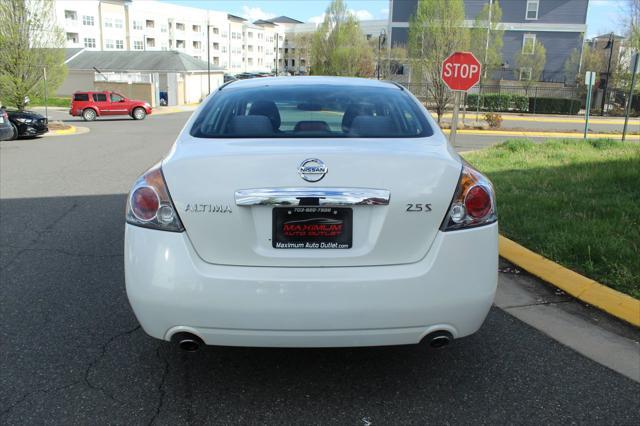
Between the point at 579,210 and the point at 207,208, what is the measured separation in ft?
16.1

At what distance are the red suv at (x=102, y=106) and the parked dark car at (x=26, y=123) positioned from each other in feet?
38.6

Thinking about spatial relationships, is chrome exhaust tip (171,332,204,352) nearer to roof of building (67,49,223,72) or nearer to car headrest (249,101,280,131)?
car headrest (249,101,280,131)

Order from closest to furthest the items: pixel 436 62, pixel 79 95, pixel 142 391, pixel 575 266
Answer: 1. pixel 142 391
2. pixel 575 266
3. pixel 436 62
4. pixel 79 95

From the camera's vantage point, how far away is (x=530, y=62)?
48.4 m

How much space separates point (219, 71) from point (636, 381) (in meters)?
57.7

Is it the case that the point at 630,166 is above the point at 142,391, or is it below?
above

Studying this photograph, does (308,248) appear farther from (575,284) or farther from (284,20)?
(284,20)

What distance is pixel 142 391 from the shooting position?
2.99m

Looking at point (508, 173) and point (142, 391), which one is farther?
point (508, 173)

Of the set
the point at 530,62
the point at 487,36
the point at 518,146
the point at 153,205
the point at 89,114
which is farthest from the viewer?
the point at 530,62

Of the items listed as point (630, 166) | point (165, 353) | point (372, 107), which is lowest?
point (165, 353)

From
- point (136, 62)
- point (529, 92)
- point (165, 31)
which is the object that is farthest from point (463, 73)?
point (165, 31)

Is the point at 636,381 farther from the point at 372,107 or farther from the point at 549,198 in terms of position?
the point at 549,198

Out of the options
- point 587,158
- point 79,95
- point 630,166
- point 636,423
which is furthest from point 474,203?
point 79,95
